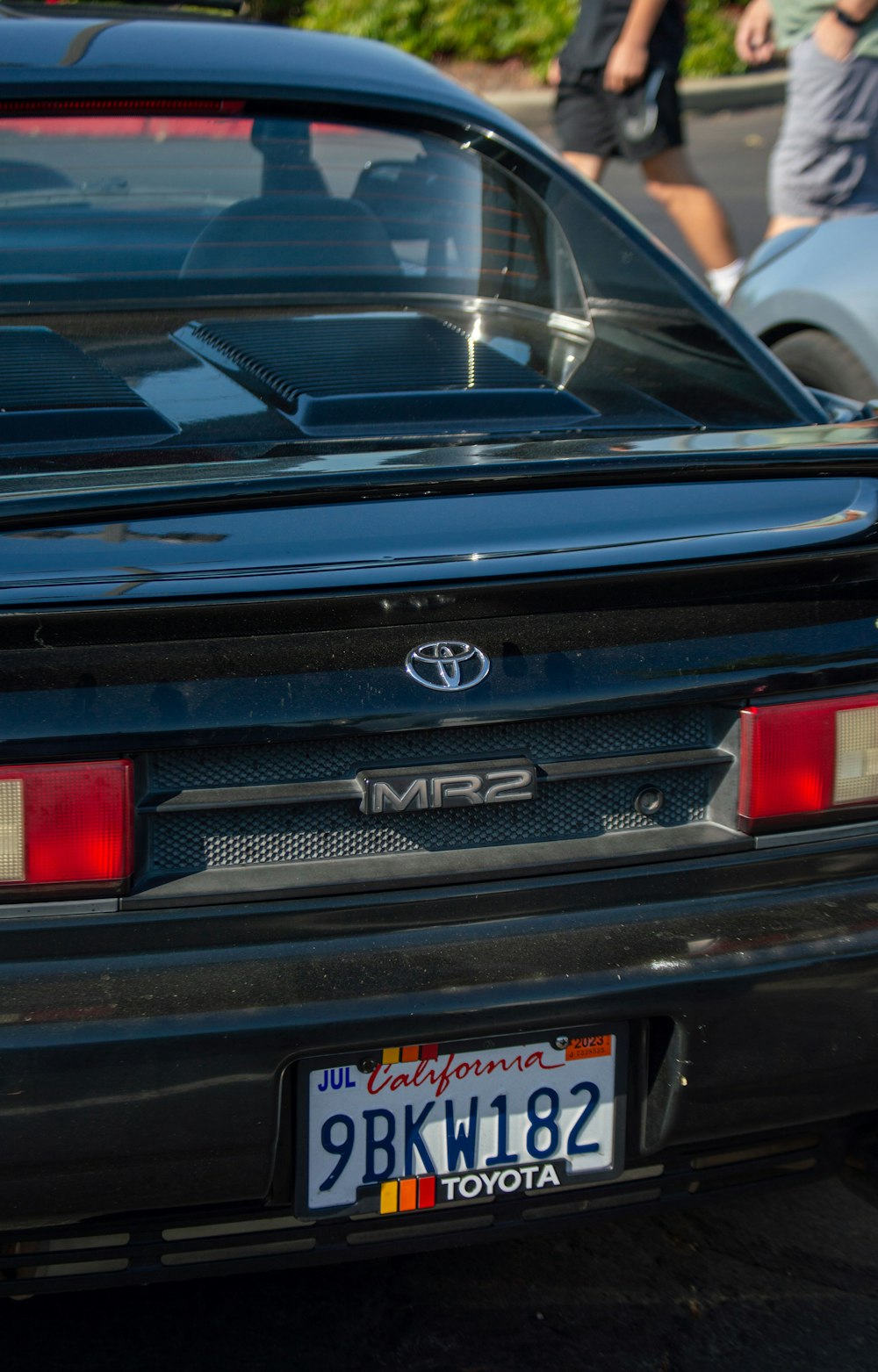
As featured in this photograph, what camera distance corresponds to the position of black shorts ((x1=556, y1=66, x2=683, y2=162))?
6.91 meters

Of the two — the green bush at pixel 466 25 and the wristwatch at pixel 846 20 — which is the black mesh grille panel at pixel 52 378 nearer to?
the wristwatch at pixel 846 20

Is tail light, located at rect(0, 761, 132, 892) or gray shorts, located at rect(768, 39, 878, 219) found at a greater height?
gray shorts, located at rect(768, 39, 878, 219)

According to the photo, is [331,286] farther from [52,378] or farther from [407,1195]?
[407,1195]

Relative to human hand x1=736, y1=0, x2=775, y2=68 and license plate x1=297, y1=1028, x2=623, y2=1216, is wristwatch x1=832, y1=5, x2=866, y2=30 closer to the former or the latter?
human hand x1=736, y1=0, x2=775, y2=68

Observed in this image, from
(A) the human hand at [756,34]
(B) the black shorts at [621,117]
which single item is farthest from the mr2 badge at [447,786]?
(A) the human hand at [756,34]

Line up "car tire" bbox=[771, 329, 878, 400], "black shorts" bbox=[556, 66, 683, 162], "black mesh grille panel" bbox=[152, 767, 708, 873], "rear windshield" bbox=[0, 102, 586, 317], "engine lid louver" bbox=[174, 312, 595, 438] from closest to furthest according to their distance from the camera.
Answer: "black mesh grille panel" bbox=[152, 767, 708, 873] → "engine lid louver" bbox=[174, 312, 595, 438] → "rear windshield" bbox=[0, 102, 586, 317] → "car tire" bbox=[771, 329, 878, 400] → "black shorts" bbox=[556, 66, 683, 162]

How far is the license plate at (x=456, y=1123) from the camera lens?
1914mm

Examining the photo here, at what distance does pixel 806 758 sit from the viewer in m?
2.09

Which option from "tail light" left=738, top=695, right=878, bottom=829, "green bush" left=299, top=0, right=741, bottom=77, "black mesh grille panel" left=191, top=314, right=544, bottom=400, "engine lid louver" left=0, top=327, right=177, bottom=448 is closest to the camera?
"tail light" left=738, top=695, right=878, bottom=829

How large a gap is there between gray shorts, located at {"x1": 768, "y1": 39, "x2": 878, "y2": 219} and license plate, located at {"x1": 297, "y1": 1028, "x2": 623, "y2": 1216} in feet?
16.3

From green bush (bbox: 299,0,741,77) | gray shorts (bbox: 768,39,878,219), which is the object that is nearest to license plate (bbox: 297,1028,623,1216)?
gray shorts (bbox: 768,39,878,219)

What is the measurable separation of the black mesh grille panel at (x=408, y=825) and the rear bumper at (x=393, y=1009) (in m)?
0.06

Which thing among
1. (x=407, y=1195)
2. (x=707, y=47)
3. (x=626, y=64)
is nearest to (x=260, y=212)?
(x=407, y=1195)

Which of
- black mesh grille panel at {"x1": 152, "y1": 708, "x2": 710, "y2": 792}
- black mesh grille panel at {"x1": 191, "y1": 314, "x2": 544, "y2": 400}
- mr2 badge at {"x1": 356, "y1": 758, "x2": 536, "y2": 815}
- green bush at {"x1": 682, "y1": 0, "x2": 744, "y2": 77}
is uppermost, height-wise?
green bush at {"x1": 682, "y1": 0, "x2": 744, "y2": 77}
